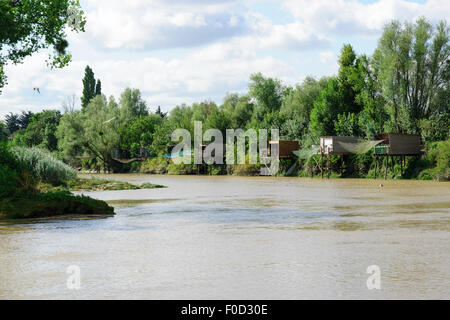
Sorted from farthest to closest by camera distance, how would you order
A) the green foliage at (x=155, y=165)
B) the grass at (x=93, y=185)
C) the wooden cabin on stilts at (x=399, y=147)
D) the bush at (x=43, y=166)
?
the green foliage at (x=155, y=165)
the wooden cabin on stilts at (x=399, y=147)
the grass at (x=93, y=185)
the bush at (x=43, y=166)

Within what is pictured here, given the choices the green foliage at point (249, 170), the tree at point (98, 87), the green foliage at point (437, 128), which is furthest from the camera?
the tree at point (98, 87)

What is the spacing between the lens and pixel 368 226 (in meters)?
15.7

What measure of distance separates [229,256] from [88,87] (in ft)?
325

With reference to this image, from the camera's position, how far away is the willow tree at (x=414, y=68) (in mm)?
56969

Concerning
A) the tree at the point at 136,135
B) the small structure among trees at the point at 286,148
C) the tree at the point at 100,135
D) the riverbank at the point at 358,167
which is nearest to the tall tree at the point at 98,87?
the tree at the point at 136,135

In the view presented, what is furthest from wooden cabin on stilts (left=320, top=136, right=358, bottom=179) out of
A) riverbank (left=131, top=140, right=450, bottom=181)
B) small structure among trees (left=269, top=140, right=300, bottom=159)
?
small structure among trees (left=269, top=140, right=300, bottom=159)

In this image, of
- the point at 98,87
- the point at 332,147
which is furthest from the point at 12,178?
the point at 98,87

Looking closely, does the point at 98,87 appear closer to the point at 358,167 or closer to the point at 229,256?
the point at 358,167

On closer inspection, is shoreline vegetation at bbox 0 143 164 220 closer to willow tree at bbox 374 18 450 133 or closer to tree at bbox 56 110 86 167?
willow tree at bbox 374 18 450 133

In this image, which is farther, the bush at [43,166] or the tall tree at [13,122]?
Answer: the tall tree at [13,122]

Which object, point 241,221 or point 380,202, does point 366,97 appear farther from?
point 241,221

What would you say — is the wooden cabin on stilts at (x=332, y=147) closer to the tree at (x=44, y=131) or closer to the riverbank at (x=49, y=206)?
the riverbank at (x=49, y=206)

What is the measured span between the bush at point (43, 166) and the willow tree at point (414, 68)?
3631 centimetres
